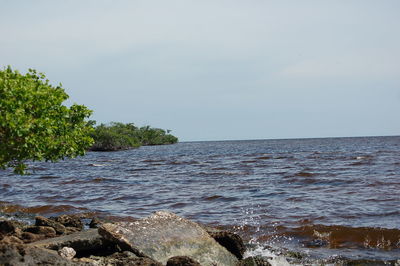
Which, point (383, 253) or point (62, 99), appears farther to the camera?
point (383, 253)

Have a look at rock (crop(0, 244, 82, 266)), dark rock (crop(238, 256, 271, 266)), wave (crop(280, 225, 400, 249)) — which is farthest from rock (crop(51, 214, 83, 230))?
wave (crop(280, 225, 400, 249))

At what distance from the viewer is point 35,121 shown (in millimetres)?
7137

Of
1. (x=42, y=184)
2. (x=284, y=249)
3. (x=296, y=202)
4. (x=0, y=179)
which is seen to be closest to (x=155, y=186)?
(x=42, y=184)

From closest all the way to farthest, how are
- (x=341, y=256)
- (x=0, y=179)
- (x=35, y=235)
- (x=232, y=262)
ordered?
(x=232, y=262) < (x=35, y=235) < (x=341, y=256) < (x=0, y=179)

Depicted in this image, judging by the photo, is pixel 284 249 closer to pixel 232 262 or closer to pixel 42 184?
pixel 232 262

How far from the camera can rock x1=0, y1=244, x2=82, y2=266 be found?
5.60 meters

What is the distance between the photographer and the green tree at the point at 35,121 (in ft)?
22.4

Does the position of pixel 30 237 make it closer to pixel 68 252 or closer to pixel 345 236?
pixel 68 252

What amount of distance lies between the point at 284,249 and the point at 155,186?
12434 mm

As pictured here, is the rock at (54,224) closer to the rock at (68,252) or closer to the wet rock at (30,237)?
the wet rock at (30,237)

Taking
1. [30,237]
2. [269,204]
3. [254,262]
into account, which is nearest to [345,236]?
[254,262]

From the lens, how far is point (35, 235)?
9336 millimetres

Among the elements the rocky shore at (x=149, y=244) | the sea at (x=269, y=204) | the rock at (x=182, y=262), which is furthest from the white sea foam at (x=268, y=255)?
the rock at (x=182, y=262)

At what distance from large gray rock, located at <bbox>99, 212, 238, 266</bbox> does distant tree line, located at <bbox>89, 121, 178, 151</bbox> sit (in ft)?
187
